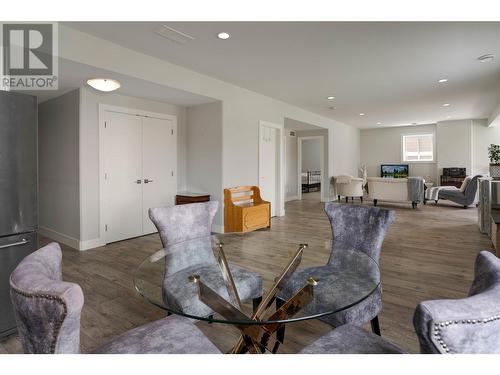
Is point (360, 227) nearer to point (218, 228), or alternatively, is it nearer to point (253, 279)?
point (253, 279)

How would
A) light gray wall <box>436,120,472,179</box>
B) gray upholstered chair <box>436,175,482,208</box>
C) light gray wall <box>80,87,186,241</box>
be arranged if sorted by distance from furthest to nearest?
light gray wall <box>436,120,472,179</box>
gray upholstered chair <box>436,175,482,208</box>
light gray wall <box>80,87,186,241</box>

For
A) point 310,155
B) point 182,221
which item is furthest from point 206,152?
point 310,155

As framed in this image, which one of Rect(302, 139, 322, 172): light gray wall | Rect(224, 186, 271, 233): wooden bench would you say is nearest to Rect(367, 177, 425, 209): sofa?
Rect(224, 186, 271, 233): wooden bench

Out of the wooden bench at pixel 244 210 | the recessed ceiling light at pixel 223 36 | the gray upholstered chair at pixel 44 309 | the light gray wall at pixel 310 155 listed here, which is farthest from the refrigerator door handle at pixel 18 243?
the light gray wall at pixel 310 155

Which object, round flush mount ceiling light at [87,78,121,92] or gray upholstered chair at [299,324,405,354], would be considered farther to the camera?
round flush mount ceiling light at [87,78,121,92]

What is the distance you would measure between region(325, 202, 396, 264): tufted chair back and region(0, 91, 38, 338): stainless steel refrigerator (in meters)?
2.21

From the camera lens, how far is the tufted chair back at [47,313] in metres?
0.79

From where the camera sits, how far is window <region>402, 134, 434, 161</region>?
10945 mm

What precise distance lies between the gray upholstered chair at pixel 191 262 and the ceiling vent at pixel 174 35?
77.0 inches

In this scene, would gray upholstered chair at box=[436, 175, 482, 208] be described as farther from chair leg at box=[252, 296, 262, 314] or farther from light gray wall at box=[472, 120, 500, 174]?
chair leg at box=[252, 296, 262, 314]

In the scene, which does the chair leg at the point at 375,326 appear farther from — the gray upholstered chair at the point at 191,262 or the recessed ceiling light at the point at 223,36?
the recessed ceiling light at the point at 223,36

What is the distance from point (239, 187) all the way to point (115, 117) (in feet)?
7.50
